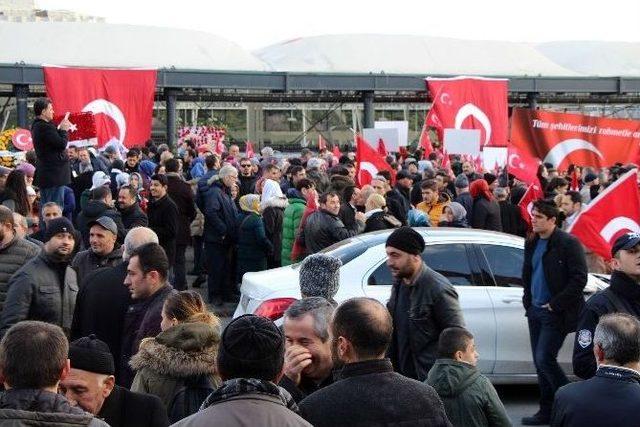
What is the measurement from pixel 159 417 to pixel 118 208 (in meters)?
8.28

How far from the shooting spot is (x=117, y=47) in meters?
36.2

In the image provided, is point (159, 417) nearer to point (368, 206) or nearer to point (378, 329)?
point (378, 329)

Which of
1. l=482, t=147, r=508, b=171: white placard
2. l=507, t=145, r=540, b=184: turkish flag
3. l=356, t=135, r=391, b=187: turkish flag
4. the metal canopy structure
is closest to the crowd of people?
l=507, t=145, r=540, b=184: turkish flag

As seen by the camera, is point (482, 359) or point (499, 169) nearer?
point (482, 359)

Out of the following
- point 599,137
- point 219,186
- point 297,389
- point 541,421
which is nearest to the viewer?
point 297,389

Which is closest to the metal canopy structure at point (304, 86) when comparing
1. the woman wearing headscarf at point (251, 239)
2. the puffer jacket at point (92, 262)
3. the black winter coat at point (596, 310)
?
the woman wearing headscarf at point (251, 239)

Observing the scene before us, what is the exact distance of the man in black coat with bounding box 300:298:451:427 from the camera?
4410 millimetres

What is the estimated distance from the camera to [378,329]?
15.1ft

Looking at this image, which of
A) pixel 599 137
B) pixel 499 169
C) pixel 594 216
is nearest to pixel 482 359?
pixel 594 216

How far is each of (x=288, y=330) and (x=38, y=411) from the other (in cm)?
153

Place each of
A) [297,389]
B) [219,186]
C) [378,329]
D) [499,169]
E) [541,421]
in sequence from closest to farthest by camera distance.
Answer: [378,329] → [297,389] → [541,421] → [219,186] → [499,169]

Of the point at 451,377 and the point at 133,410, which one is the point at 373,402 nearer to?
the point at 133,410

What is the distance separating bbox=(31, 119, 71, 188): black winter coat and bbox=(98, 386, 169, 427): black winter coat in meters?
7.97

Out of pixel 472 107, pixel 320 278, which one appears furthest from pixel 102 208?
pixel 472 107
